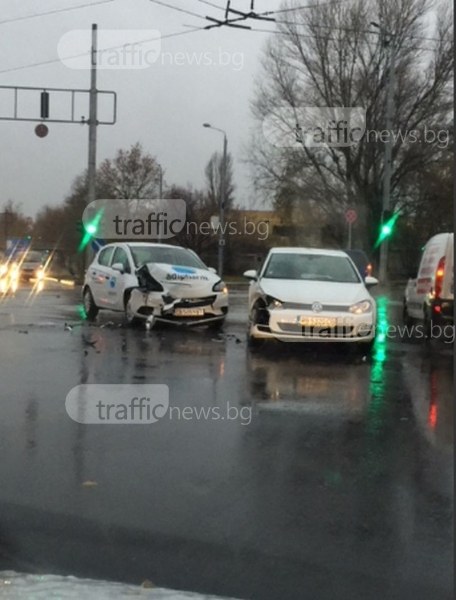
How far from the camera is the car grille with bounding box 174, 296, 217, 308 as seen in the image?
14.4 meters

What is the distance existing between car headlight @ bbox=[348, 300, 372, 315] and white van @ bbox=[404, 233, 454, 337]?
1.19 meters

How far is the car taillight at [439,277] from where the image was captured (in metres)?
13.2

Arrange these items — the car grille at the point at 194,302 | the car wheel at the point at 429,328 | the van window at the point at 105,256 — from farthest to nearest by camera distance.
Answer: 1. the van window at the point at 105,256
2. the car grille at the point at 194,302
3. the car wheel at the point at 429,328

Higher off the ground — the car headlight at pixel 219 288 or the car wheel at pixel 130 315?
the car headlight at pixel 219 288

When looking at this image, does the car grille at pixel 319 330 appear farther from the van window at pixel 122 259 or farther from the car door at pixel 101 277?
the car door at pixel 101 277

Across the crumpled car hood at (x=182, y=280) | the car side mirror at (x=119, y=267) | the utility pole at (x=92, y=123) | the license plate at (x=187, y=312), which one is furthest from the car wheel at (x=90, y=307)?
the utility pole at (x=92, y=123)

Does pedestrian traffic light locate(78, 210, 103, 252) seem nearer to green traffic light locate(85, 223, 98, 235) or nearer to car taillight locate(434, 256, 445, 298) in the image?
green traffic light locate(85, 223, 98, 235)

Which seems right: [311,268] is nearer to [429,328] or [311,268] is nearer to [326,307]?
[326,307]

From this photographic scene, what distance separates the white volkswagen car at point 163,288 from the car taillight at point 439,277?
3667mm

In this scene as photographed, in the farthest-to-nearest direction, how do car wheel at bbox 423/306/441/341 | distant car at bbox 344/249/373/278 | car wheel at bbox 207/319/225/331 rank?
distant car at bbox 344/249/373/278
car wheel at bbox 207/319/225/331
car wheel at bbox 423/306/441/341

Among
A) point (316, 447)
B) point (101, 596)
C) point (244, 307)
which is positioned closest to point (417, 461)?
point (316, 447)

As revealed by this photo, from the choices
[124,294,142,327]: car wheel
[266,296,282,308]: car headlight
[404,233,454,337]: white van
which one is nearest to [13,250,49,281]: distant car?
[124,294,142,327]: car wheel

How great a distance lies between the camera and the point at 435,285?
1332 cm

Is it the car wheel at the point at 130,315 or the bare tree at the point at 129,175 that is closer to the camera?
the car wheel at the point at 130,315
